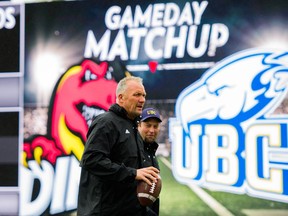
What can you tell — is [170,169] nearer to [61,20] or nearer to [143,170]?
[61,20]

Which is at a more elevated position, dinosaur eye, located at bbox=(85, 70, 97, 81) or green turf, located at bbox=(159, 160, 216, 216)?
dinosaur eye, located at bbox=(85, 70, 97, 81)

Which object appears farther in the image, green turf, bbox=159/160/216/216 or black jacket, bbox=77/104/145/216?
green turf, bbox=159/160/216/216

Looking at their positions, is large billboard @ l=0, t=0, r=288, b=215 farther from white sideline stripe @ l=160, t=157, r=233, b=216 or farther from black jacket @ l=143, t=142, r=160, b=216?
black jacket @ l=143, t=142, r=160, b=216

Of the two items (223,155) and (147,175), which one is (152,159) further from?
(223,155)

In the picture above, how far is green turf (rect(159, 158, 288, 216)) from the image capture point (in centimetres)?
525

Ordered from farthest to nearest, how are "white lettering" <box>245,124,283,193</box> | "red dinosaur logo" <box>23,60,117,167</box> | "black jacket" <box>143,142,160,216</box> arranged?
"red dinosaur logo" <box>23,60,117,167</box>, "white lettering" <box>245,124,283,193</box>, "black jacket" <box>143,142,160,216</box>

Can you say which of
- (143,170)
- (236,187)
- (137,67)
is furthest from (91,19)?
(143,170)

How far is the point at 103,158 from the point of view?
2803 mm

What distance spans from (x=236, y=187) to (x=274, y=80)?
1.09 metres

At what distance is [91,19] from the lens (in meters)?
5.79

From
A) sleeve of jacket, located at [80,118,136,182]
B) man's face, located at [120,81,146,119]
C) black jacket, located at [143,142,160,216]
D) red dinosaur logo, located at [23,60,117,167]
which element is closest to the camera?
sleeve of jacket, located at [80,118,136,182]

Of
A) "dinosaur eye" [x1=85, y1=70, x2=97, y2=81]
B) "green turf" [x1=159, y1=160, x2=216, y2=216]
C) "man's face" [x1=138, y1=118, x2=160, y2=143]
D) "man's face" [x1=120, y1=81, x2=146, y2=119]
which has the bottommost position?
"green turf" [x1=159, y1=160, x2=216, y2=216]

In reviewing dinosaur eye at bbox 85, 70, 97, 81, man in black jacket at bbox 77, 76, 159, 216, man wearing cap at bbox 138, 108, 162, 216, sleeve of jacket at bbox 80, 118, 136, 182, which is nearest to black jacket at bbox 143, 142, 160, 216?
man wearing cap at bbox 138, 108, 162, 216

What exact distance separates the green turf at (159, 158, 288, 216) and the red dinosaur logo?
913mm
